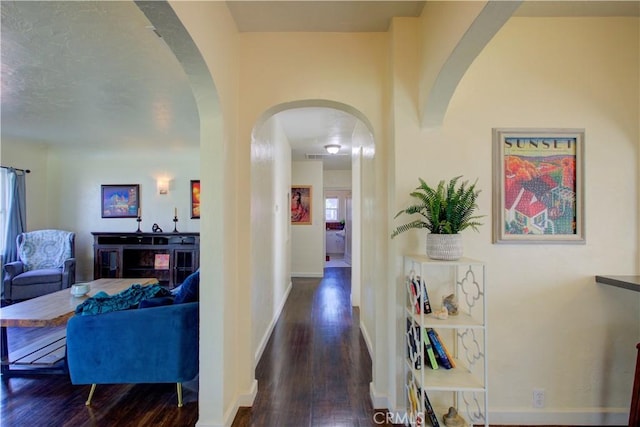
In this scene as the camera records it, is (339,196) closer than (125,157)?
No

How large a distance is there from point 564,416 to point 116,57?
398 cm

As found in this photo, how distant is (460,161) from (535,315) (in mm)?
1111

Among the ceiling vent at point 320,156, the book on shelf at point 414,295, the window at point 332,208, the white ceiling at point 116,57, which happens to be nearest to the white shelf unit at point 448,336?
the book on shelf at point 414,295

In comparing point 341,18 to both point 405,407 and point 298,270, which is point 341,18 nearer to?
point 405,407

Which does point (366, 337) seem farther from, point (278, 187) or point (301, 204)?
point (301, 204)

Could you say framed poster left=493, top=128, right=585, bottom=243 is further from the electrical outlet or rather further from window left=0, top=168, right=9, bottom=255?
window left=0, top=168, right=9, bottom=255

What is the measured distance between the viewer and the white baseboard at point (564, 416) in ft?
6.07

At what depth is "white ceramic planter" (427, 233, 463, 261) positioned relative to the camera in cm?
→ 157

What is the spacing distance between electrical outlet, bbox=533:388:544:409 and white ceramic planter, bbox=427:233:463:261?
45.4 inches

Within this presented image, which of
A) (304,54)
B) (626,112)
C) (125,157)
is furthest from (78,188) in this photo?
(626,112)

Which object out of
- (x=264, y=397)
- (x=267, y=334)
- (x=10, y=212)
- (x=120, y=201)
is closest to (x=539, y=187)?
(x=264, y=397)

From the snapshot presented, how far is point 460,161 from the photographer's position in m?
1.87

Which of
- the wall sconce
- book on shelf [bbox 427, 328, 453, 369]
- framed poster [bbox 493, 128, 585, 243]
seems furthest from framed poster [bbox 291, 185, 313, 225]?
book on shelf [bbox 427, 328, 453, 369]

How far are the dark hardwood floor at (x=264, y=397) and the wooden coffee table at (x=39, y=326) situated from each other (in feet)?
0.34
